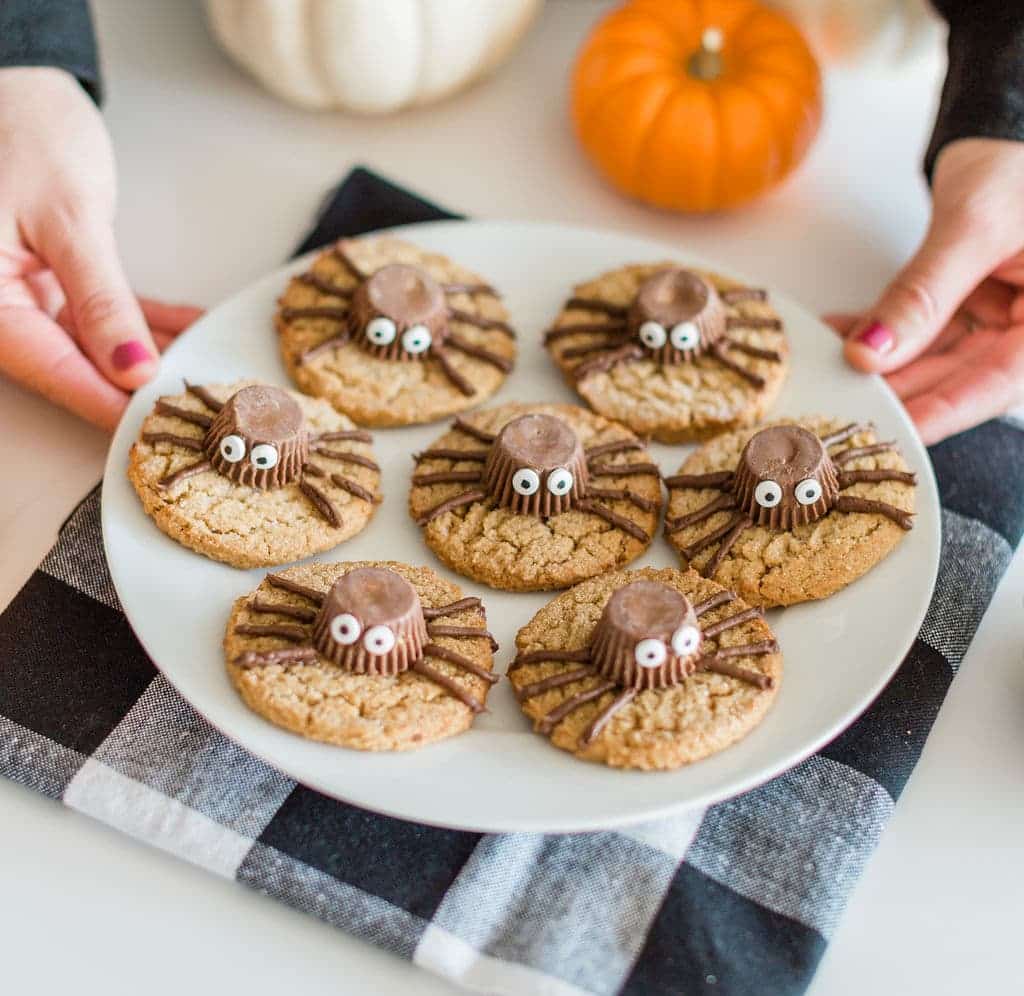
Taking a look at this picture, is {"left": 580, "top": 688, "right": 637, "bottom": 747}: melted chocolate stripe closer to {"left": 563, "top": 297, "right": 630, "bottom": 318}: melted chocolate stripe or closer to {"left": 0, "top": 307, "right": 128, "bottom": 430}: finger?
{"left": 563, "top": 297, "right": 630, "bottom": 318}: melted chocolate stripe

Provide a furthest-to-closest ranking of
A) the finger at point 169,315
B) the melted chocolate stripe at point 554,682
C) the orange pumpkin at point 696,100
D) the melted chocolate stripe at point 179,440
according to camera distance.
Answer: the orange pumpkin at point 696,100
the finger at point 169,315
the melted chocolate stripe at point 179,440
the melted chocolate stripe at point 554,682

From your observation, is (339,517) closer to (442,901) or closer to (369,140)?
(442,901)

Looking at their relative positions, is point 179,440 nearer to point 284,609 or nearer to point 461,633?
point 284,609

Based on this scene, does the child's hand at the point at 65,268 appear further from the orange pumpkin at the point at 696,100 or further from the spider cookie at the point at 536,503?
the orange pumpkin at the point at 696,100

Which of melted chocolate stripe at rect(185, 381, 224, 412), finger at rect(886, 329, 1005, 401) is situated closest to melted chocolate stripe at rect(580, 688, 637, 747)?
melted chocolate stripe at rect(185, 381, 224, 412)

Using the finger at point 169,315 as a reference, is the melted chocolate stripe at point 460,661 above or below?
above

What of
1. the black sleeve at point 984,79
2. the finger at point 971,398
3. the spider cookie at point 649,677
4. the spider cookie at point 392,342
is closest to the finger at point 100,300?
the spider cookie at point 392,342

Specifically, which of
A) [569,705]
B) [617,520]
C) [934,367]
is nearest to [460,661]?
[569,705]
